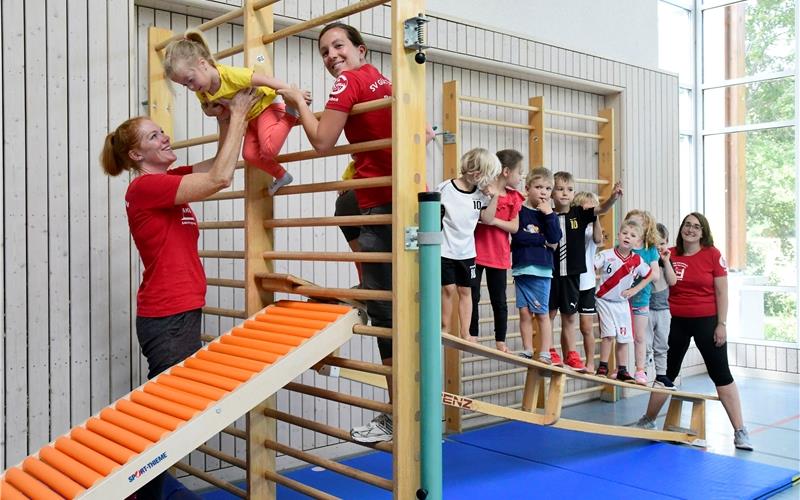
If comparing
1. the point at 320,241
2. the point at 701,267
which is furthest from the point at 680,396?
the point at 320,241

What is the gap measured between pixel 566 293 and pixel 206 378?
3.24m

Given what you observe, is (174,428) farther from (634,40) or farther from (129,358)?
(634,40)

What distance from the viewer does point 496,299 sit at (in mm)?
4898

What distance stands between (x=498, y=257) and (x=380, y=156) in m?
2.06

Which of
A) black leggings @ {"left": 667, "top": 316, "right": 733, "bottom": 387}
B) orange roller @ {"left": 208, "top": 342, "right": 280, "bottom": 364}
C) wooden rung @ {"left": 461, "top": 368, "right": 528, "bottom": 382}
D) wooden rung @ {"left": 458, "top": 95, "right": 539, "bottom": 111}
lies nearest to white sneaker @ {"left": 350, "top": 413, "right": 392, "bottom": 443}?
orange roller @ {"left": 208, "top": 342, "right": 280, "bottom": 364}

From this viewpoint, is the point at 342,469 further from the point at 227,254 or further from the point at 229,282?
the point at 227,254

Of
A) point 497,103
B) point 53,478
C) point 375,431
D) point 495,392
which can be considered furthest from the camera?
point 495,392

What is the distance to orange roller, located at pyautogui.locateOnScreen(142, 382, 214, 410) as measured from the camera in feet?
8.43

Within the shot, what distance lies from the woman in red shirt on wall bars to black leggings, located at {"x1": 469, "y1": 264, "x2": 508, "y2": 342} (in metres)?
1.28

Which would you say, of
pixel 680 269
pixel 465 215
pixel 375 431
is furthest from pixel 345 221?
pixel 680 269

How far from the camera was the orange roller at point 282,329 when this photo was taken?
2.82 metres

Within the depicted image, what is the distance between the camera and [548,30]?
21.4 feet

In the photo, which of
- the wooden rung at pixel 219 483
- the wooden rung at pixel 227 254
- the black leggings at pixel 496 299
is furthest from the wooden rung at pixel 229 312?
the black leggings at pixel 496 299

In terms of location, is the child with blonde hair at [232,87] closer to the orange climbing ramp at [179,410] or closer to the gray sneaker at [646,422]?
the orange climbing ramp at [179,410]
